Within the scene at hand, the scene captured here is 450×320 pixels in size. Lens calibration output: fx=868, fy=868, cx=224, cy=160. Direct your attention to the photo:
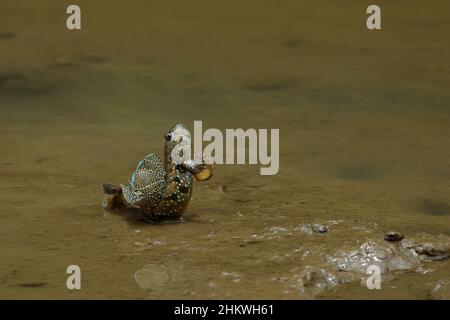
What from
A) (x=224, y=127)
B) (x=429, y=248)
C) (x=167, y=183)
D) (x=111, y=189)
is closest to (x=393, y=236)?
(x=429, y=248)

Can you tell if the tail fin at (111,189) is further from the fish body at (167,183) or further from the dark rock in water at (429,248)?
the dark rock in water at (429,248)

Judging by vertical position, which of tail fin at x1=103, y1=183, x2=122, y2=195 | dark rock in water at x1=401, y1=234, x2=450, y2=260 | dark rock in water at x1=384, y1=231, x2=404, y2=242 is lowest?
dark rock in water at x1=401, y1=234, x2=450, y2=260

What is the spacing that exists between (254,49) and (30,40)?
1.99m

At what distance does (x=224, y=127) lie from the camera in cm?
616

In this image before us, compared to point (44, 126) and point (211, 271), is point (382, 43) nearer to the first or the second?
point (44, 126)

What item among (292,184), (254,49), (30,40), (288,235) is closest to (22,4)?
(30,40)

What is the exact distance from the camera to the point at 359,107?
6.56 meters

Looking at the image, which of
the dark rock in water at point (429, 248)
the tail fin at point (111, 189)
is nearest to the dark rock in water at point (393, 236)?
the dark rock in water at point (429, 248)

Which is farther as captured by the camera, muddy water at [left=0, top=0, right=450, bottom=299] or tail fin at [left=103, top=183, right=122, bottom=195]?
tail fin at [left=103, top=183, right=122, bottom=195]

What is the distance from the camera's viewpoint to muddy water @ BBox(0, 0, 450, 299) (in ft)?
12.3

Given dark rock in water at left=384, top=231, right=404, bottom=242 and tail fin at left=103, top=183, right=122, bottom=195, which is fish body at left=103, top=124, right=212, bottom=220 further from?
dark rock in water at left=384, top=231, right=404, bottom=242

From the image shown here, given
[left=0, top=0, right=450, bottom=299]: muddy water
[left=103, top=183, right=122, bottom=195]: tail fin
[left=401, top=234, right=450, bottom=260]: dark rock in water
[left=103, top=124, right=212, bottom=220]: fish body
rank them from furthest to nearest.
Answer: [left=103, top=183, right=122, bottom=195]: tail fin < [left=103, top=124, right=212, bottom=220]: fish body < [left=401, top=234, right=450, bottom=260]: dark rock in water < [left=0, top=0, right=450, bottom=299]: muddy water

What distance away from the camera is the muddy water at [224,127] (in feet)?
12.3

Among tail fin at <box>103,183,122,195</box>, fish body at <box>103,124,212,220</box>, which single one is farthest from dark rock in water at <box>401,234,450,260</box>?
tail fin at <box>103,183,122,195</box>
